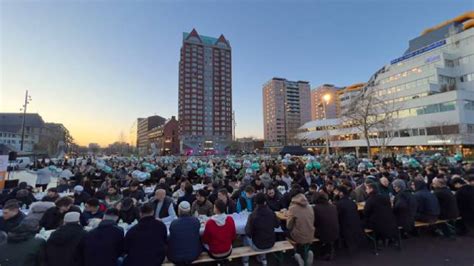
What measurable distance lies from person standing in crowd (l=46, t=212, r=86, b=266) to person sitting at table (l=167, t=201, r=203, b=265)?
1.28 metres

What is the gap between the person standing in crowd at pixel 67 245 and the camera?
3.12 metres

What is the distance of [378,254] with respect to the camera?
4.96m

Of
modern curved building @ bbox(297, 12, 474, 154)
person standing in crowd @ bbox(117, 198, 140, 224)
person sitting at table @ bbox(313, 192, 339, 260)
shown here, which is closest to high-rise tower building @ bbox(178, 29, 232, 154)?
modern curved building @ bbox(297, 12, 474, 154)

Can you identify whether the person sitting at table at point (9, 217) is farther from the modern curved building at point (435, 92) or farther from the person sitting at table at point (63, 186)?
the modern curved building at point (435, 92)

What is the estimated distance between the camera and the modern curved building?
36688 millimetres

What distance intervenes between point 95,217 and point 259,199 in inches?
150

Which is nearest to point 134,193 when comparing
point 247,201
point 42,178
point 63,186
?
point 247,201

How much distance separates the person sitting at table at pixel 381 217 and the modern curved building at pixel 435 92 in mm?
38224

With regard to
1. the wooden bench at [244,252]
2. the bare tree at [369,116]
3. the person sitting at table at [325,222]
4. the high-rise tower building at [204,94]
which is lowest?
the wooden bench at [244,252]

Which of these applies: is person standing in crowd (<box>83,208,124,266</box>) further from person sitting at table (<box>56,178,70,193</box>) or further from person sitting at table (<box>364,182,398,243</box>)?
person sitting at table (<box>56,178,70,193</box>)

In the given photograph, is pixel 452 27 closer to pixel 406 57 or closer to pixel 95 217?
pixel 406 57

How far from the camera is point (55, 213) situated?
465 centimetres

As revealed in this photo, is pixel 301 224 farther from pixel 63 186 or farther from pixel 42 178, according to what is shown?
pixel 42 178

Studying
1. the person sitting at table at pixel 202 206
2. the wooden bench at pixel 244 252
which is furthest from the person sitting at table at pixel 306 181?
the wooden bench at pixel 244 252
